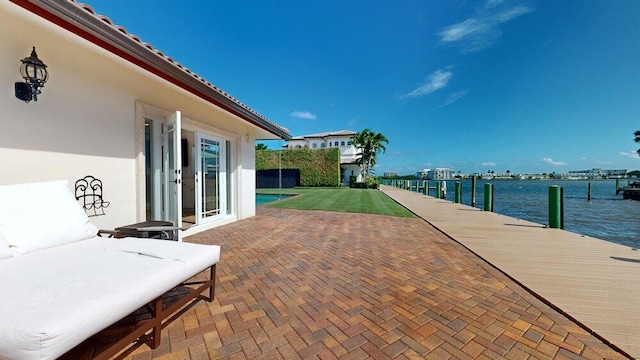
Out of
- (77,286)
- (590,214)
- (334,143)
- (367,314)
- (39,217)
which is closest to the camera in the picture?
(77,286)

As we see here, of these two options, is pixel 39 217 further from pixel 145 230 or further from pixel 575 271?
pixel 575 271

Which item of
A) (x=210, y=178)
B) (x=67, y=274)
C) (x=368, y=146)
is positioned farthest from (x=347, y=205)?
(x=368, y=146)

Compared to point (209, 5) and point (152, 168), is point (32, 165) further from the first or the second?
point (209, 5)

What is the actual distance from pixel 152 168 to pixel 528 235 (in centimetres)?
784

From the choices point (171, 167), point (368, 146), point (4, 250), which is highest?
point (368, 146)

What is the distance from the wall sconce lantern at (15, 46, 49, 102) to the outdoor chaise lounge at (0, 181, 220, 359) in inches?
41.9

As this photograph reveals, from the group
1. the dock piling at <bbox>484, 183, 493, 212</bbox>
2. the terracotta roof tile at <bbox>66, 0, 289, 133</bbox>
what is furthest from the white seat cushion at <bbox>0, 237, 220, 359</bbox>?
the dock piling at <bbox>484, 183, 493, 212</bbox>

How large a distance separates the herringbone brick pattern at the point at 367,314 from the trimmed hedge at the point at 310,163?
21180 millimetres

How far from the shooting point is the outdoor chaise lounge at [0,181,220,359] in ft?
3.63

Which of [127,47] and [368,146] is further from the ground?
[368,146]

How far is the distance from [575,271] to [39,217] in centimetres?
597

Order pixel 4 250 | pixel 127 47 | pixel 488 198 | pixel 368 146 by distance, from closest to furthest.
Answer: pixel 4 250
pixel 127 47
pixel 488 198
pixel 368 146

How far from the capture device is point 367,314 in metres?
2.27

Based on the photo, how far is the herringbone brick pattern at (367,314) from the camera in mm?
1792
